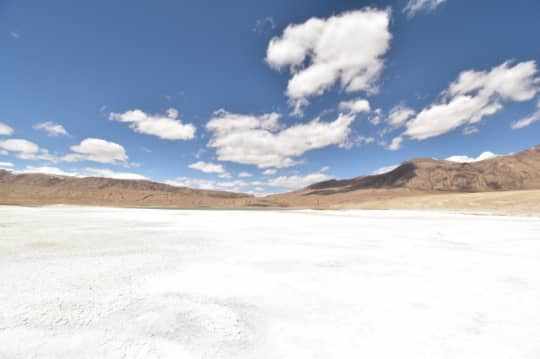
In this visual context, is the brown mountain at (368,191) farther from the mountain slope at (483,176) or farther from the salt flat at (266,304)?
the salt flat at (266,304)

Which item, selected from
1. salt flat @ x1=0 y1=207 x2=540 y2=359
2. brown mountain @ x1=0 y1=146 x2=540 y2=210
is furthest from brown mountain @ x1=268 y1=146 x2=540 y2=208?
salt flat @ x1=0 y1=207 x2=540 y2=359

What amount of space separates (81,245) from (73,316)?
6841mm

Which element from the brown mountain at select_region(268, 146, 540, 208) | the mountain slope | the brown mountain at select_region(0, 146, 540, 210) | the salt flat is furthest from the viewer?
the mountain slope

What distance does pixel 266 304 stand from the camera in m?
4.36

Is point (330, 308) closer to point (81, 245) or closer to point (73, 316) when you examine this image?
point (73, 316)

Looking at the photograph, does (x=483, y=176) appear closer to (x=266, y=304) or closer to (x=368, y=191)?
(x=368, y=191)

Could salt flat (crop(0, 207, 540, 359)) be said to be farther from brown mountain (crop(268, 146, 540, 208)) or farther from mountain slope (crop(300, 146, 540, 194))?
mountain slope (crop(300, 146, 540, 194))

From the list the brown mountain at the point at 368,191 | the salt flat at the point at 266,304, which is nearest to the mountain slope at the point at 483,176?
the brown mountain at the point at 368,191

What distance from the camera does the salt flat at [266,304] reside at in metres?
3.10

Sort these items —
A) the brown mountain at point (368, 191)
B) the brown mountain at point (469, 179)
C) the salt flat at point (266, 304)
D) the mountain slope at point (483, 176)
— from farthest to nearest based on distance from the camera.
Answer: the mountain slope at point (483, 176), the brown mountain at point (469, 179), the brown mountain at point (368, 191), the salt flat at point (266, 304)

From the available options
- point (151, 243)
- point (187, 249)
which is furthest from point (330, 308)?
point (151, 243)

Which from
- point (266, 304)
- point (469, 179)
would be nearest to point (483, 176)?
point (469, 179)

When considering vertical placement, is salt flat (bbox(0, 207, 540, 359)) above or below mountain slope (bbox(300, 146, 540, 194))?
below

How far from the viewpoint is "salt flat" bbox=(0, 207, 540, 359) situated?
310cm
